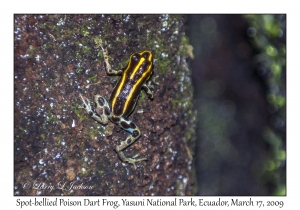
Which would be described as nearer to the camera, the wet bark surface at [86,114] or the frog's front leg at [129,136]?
the wet bark surface at [86,114]

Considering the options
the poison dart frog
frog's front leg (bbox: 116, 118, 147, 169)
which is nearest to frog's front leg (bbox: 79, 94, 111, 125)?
the poison dart frog

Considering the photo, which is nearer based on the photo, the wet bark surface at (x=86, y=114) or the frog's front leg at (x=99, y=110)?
the wet bark surface at (x=86, y=114)

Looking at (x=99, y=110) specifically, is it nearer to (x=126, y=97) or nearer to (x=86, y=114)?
(x=86, y=114)

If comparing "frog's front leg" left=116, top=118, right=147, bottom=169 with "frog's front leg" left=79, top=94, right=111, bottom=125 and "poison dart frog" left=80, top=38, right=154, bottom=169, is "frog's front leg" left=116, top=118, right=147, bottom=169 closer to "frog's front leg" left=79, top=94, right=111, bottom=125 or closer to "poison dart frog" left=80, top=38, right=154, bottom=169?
"poison dart frog" left=80, top=38, right=154, bottom=169

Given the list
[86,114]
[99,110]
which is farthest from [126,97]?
[86,114]

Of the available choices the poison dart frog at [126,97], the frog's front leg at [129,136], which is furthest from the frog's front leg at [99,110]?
the frog's front leg at [129,136]

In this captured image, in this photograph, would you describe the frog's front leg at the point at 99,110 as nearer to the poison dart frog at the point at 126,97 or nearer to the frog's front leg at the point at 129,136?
the poison dart frog at the point at 126,97

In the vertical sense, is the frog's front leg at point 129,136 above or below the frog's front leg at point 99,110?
below
